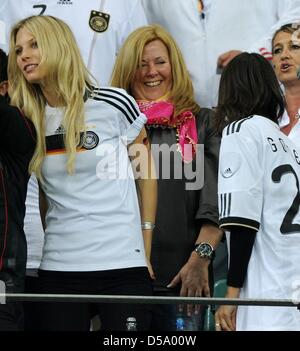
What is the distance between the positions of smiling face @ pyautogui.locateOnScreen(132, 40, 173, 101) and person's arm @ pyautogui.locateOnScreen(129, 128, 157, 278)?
0.57m

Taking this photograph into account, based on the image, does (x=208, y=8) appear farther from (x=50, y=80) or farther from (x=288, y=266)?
(x=288, y=266)

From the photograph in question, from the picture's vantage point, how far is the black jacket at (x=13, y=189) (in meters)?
4.07

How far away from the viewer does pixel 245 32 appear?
5.58 m

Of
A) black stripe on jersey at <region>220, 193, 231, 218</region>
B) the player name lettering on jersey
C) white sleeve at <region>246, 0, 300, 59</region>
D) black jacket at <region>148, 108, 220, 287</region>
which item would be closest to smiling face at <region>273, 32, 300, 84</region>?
white sleeve at <region>246, 0, 300, 59</region>

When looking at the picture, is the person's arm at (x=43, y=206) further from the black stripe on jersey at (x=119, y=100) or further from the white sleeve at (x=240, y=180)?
the white sleeve at (x=240, y=180)

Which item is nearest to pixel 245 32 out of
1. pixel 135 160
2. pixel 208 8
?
pixel 208 8

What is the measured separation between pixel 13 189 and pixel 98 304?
1.87 feet

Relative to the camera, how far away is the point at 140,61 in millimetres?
5203

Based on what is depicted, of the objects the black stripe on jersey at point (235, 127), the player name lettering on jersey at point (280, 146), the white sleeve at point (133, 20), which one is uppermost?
the white sleeve at point (133, 20)

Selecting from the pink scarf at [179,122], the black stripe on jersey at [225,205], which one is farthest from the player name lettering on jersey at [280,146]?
the pink scarf at [179,122]

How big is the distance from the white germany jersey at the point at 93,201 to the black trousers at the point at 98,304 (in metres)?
0.04

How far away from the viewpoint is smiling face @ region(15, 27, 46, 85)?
452cm

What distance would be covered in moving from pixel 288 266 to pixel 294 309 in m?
0.17

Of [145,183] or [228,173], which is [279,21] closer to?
[145,183]
